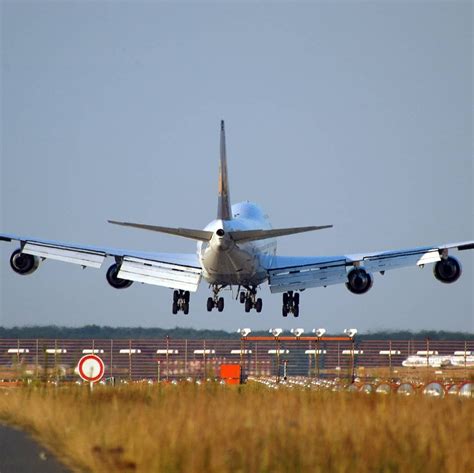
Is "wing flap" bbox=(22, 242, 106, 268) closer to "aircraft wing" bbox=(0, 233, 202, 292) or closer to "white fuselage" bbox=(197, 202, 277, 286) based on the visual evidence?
"aircraft wing" bbox=(0, 233, 202, 292)

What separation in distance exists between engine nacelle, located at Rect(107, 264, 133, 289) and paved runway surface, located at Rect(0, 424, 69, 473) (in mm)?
37087

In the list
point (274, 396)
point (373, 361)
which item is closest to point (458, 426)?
point (274, 396)

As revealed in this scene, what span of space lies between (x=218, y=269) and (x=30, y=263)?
31.7ft

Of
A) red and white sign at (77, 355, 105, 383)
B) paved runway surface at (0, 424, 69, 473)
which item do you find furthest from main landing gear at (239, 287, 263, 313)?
paved runway surface at (0, 424, 69, 473)

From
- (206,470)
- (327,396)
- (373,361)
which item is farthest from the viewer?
(373,361)

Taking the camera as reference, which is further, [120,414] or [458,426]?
[120,414]

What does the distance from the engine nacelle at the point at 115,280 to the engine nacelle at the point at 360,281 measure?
11.4m

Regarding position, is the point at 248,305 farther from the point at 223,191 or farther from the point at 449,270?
the point at 449,270

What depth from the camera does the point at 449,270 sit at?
62.4 metres

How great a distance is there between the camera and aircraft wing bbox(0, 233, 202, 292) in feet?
203

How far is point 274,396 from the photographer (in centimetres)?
3294

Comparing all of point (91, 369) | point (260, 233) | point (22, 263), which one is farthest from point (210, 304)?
point (91, 369)

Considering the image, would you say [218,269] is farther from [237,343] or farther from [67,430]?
[237,343]

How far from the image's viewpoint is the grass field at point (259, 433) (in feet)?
64.0
